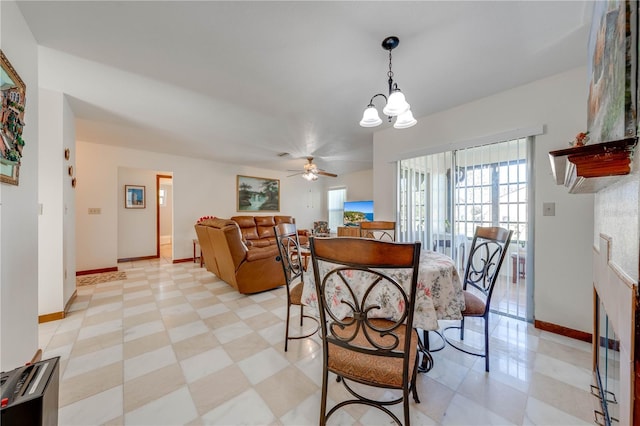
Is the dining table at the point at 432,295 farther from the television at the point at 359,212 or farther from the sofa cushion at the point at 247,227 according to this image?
the television at the point at 359,212

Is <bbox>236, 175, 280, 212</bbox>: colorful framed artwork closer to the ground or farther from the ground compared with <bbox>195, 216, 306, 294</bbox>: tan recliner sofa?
farther from the ground

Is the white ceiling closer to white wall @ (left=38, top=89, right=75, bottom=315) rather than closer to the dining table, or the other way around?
white wall @ (left=38, top=89, right=75, bottom=315)

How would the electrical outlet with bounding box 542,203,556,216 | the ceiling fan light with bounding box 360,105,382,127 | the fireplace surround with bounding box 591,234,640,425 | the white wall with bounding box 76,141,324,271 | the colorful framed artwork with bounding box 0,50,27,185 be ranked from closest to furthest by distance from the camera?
the fireplace surround with bounding box 591,234,640,425
the colorful framed artwork with bounding box 0,50,27,185
the ceiling fan light with bounding box 360,105,382,127
the electrical outlet with bounding box 542,203,556,216
the white wall with bounding box 76,141,324,271

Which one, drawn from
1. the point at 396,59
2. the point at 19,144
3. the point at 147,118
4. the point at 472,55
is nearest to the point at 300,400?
the point at 19,144

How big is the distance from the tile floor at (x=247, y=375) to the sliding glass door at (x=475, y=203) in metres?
0.54

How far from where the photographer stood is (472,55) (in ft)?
5.99

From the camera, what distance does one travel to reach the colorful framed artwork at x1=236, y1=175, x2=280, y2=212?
19.7 feet

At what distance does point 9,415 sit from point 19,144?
1.48m

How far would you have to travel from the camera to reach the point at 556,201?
2.12 m

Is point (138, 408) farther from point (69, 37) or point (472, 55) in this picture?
point (472, 55)

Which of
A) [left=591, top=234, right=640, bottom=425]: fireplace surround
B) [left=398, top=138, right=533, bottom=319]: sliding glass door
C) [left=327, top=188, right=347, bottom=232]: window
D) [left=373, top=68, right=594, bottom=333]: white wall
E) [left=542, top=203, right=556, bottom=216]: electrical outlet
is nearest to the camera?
[left=591, top=234, right=640, bottom=425]: fireplace surround

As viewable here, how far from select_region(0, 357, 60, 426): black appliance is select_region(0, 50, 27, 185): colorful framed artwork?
3.29 ft

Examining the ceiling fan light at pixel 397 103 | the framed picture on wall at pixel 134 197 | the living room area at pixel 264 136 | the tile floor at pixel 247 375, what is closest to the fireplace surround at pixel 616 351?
the living room area at pixel 264 136

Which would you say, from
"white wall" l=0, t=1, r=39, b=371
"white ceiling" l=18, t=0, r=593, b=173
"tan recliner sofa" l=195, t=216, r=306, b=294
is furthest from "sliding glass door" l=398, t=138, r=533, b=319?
"white wall" l=0, t=1, r=39, b=371
